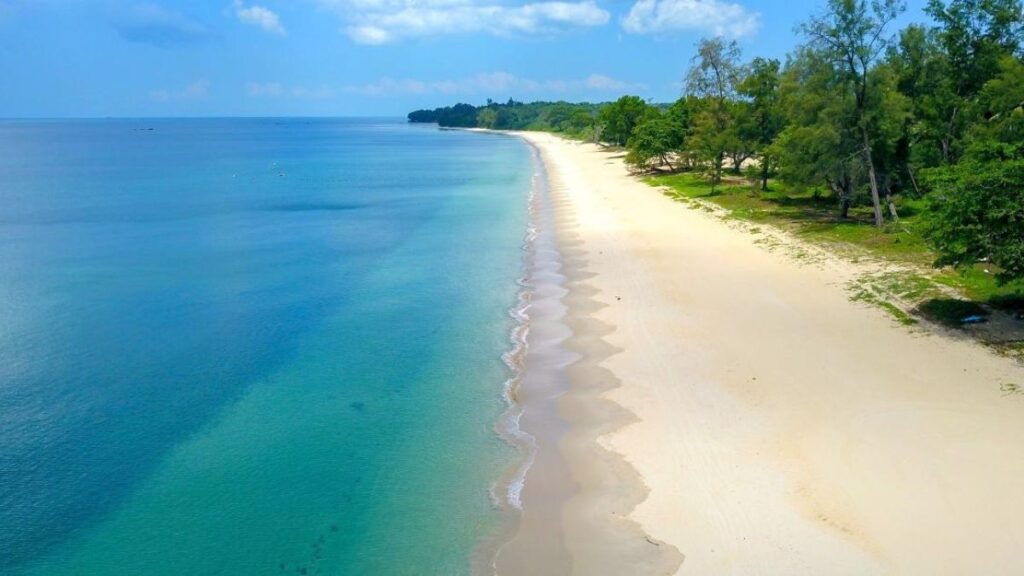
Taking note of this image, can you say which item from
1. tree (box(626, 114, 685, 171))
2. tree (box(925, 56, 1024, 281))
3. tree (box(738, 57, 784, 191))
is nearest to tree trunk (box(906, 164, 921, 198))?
tree (box(738, 57, 784, 191))

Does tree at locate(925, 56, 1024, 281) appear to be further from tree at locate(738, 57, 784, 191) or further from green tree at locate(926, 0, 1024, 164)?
tree at locate(738, 57, 784, 191)

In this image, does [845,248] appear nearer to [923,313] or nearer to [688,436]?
[923,313]

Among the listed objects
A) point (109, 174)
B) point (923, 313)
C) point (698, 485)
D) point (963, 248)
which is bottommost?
point (109, 174)

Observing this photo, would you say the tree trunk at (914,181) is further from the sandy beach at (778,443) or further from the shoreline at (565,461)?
the shoreline at (565,461)

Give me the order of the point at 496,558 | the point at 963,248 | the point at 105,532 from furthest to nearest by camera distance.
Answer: the point at 963,248 → the point at 105,532 → the point at 496,558

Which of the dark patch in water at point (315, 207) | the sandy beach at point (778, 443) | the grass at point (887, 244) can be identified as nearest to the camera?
the sandy beach at point (778, 443)

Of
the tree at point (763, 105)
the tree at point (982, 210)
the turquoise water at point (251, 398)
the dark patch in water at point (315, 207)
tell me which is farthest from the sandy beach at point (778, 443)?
the dark patch in water at point (315, 207)

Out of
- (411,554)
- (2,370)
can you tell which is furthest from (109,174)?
(411,554)
